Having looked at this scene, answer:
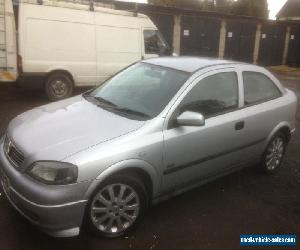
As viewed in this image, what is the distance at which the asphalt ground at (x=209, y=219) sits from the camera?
367cm

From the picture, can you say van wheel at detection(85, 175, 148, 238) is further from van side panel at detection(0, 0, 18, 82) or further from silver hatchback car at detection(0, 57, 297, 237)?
van side panel at detection(0, 0, 18, 82)

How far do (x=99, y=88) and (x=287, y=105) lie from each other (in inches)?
108

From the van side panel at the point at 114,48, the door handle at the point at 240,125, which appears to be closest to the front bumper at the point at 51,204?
the door handle at the point at 240,125

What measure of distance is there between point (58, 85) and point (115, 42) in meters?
1.97

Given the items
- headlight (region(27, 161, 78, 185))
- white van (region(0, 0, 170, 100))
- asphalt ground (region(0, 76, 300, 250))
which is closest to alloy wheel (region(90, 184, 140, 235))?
asphalt ground (region(0, 76, 300, 250))

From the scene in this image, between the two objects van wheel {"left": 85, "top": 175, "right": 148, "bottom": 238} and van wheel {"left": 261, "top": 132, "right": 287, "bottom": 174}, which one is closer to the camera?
van wheel {"left": 85, "top": 175, "right": 148, "bottom": 238}

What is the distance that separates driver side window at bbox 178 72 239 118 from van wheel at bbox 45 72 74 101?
6.15 metres

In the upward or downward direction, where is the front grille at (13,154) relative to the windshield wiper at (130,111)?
downward

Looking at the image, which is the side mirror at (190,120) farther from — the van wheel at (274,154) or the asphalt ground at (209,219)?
the van wheel at (274,154)

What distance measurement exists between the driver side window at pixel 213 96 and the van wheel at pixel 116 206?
98 centimetres

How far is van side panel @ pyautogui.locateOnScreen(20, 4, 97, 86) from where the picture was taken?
8969mm

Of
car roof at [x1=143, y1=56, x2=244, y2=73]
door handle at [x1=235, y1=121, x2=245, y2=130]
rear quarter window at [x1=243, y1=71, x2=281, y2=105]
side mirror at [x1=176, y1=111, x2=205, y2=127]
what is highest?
car roof at [x1=143, y1=56, x2=244, y2=73]

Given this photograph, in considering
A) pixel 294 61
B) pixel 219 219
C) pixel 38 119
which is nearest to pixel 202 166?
pixel 219 219

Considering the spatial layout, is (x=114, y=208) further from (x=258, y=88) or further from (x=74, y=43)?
(x=74, y=43)
